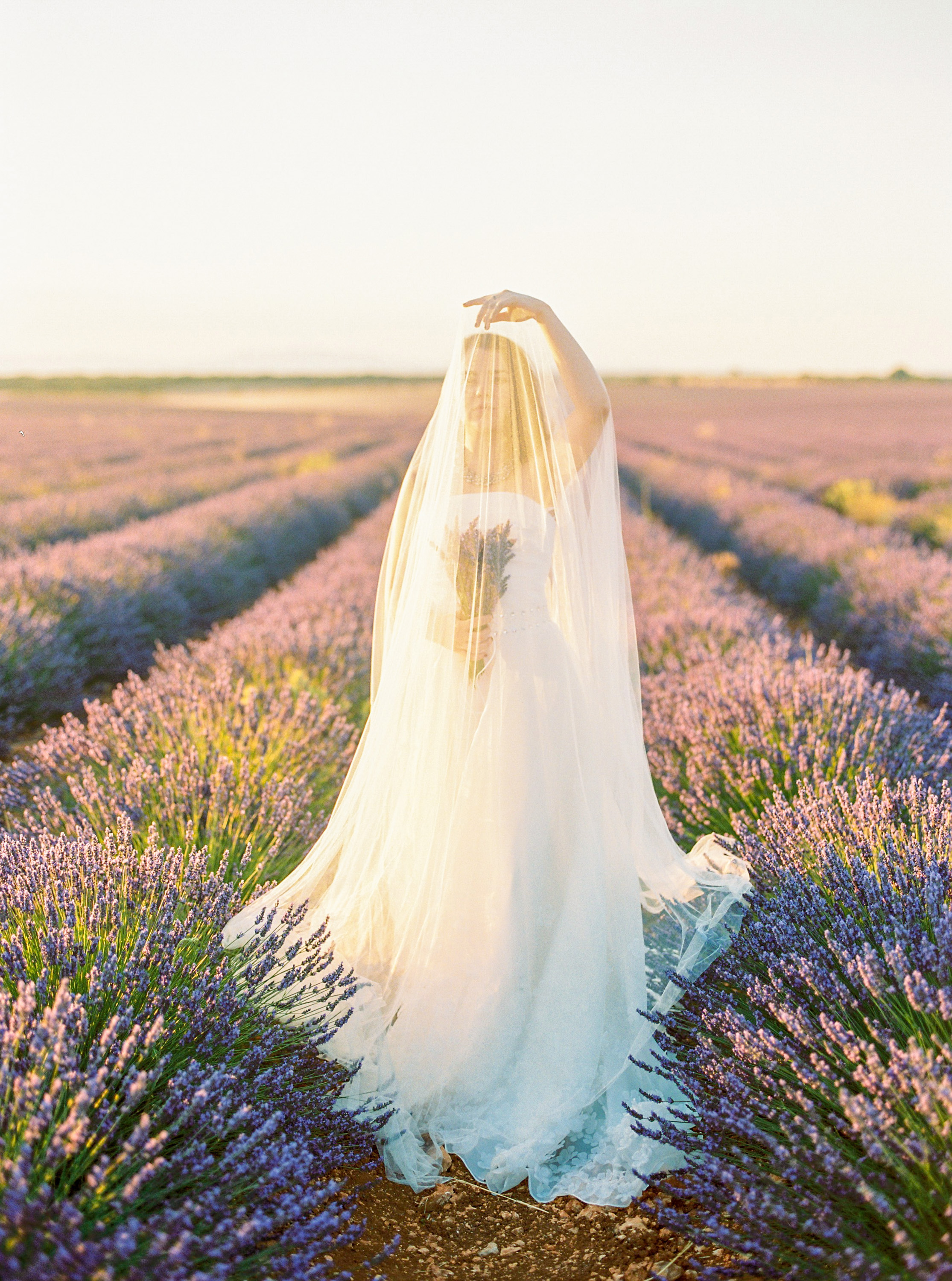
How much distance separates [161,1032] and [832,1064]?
1161mm

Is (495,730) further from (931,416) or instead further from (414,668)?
(931,416)

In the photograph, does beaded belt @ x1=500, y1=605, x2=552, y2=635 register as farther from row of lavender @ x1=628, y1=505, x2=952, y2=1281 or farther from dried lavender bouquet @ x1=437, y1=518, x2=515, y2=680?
row of lavender @ x1=628, y1=505, x2=952, y2=1281

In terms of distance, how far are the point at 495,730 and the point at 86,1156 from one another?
3.89 ft

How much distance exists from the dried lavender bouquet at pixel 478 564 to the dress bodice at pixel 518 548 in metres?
0.02

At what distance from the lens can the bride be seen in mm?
1955

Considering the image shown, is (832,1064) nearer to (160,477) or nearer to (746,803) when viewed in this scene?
(746,803)

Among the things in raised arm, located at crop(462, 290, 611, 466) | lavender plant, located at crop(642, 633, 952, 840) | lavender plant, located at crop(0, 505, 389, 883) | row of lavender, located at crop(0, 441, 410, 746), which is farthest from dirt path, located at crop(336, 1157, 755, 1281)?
row of lavender, located at crop(0, 441, 410, 746)

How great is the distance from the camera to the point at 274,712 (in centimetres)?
331

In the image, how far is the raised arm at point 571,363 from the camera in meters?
2.12

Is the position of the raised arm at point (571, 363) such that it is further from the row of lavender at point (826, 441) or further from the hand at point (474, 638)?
the row of lavender at point (826, 441)

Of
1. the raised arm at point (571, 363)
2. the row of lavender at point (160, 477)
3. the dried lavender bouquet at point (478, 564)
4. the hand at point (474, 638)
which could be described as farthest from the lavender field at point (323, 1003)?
the row of lavender at point (160, 477)

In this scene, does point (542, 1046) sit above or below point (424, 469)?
below

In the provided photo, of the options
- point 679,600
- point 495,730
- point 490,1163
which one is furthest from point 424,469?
point 679,600

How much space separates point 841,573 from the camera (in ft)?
23.6
